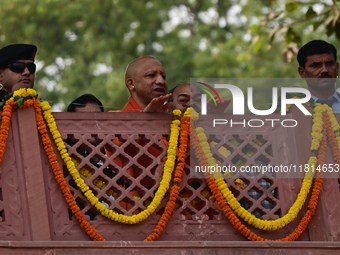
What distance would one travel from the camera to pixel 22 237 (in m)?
4.82

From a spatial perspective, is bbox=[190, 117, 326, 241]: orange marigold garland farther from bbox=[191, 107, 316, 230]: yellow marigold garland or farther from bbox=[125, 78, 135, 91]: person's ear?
bbox=[125, 78, 135, 91]: person's ear

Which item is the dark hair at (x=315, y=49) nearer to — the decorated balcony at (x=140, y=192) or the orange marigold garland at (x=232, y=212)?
the decorated balcony at (x=140, y=192)

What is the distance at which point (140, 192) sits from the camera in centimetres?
519

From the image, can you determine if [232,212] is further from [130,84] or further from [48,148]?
[130,84]

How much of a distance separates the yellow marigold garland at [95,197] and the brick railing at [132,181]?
0.07 m

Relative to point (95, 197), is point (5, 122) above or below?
above

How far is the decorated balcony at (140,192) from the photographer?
484cm

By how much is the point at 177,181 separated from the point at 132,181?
12.8 inches

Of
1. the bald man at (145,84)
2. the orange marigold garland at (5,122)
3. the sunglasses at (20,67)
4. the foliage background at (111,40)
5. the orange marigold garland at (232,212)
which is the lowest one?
the orange marigold garland at (232,212)

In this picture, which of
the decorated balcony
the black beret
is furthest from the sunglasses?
the decorated balcony

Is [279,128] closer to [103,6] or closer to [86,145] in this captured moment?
[86,145]

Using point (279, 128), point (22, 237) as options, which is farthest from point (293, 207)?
point (22, 237)

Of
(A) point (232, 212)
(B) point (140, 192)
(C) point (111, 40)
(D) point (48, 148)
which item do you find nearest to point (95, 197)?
(B) point (140, 192)

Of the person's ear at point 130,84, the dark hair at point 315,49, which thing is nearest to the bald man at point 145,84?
the person's ear at point 130,84
